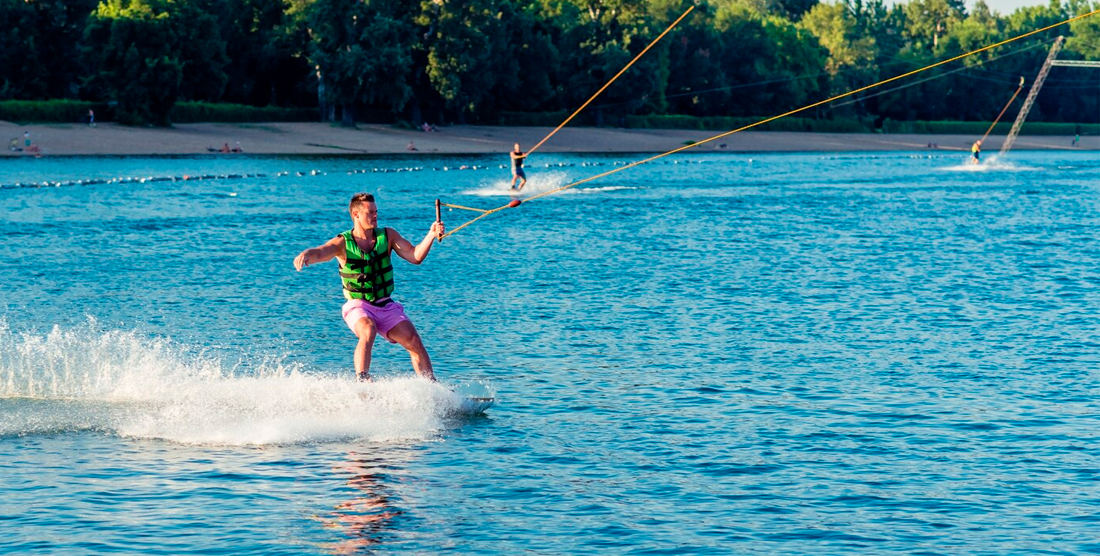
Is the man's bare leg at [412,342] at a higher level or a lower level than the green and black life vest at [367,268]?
lower

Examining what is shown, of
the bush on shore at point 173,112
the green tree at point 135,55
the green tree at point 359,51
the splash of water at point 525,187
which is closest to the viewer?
the splash of water at point 525,187

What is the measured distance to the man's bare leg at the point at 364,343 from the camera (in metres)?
12.7

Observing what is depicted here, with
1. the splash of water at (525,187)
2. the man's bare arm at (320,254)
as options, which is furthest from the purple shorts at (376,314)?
the splash of water at (525,187)

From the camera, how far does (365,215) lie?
12.3m

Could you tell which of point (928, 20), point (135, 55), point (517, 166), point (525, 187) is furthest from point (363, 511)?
point (928, 20)

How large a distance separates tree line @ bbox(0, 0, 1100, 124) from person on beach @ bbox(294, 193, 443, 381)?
7490 cm

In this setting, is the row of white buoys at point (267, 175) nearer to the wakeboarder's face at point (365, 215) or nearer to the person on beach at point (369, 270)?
the person on beach at point (369, 270)

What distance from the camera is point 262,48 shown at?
97.4 m

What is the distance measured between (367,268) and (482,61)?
90143 mm

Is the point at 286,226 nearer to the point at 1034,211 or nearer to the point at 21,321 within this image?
the point at 21,321

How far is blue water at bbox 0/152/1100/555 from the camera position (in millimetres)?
10531

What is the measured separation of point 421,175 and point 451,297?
45.7 m

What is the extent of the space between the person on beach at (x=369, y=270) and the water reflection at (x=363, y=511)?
4.12 feet

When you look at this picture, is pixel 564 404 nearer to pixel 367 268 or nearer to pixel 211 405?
pixel 367 268
